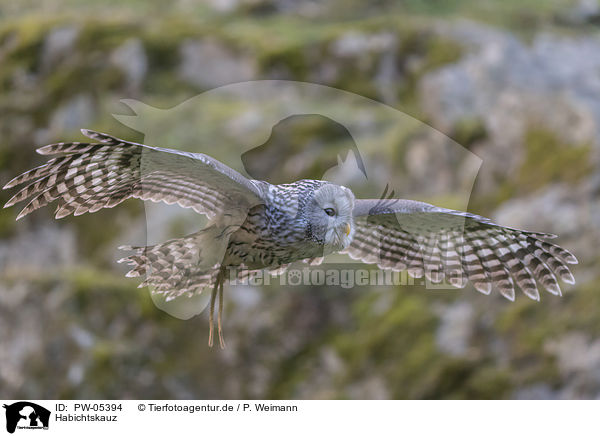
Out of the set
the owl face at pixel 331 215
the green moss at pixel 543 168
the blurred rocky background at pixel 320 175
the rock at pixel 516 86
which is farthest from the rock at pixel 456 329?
the owl face at pixel 331 215

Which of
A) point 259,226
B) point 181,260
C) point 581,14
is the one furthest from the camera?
point 581,14

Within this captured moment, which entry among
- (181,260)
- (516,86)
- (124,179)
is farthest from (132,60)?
(124,179)

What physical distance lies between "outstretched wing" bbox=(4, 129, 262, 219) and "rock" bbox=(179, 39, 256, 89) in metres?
4.78

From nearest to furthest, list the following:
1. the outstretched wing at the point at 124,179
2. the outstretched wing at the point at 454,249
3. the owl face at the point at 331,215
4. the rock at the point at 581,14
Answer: the outstretched wing at the point at 124,179 → the owl face at the point at 331,215 → the outstretched wing at the point at 454,249 → the rock at the point at 581,14

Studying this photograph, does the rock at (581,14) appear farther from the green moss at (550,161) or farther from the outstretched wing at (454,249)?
the outstretched wing at (454,249)

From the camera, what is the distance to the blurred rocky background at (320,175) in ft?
20.8

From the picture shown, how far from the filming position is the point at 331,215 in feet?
14.0

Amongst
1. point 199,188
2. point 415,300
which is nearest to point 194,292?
point 199,188
